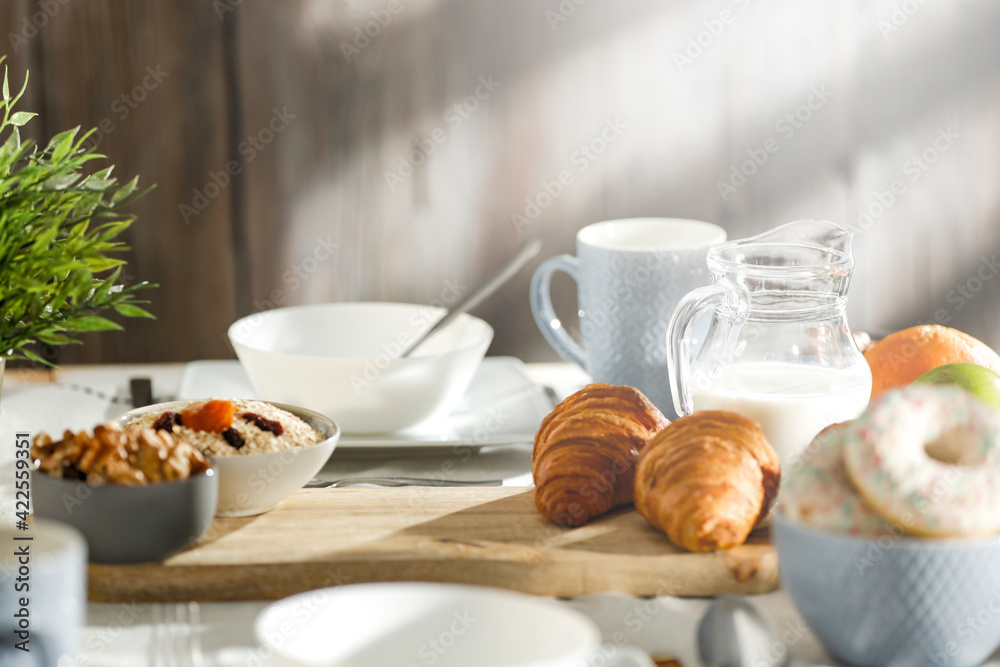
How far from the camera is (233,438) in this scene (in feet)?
2.01

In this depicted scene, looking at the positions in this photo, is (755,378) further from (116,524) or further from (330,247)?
(330,247)

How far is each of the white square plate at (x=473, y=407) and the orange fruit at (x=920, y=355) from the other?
275 mm

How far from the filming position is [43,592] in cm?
41

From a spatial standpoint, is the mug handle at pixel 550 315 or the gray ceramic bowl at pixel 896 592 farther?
the mug handle at pixel 550 315

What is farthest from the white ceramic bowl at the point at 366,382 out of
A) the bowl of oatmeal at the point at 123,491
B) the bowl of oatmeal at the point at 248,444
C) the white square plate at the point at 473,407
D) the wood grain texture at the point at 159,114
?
the wood grain texture at the point at 159,114

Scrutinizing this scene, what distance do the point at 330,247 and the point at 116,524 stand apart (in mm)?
723

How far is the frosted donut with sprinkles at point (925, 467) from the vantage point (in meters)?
0.45

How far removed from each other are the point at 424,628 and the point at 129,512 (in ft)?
0.59

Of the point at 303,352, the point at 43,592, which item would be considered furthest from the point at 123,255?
the point at 43,592

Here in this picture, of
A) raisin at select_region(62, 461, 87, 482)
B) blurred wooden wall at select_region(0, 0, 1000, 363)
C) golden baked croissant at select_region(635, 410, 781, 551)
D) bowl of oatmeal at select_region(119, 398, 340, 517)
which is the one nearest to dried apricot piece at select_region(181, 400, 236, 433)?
bowl of oatmeal at select_region(119, 398, 340, 517)

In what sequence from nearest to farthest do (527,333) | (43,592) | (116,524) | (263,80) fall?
1. (43,592)
2. (116,524)
3. (263,80)
4. (527,333)

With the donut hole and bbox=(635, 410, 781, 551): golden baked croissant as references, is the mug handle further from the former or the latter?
the donut hole

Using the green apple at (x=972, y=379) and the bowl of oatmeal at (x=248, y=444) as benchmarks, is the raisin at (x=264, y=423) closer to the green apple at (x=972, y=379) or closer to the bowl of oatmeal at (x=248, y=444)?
the bowl of oatmeal at (x=248, y=444)

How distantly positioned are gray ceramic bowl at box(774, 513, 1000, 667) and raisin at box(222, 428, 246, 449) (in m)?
0.32
